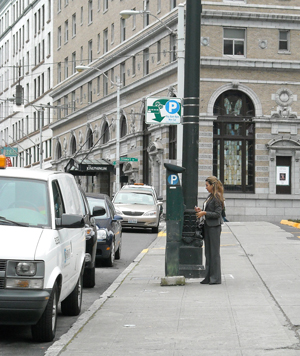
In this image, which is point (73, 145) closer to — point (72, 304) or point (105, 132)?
point (105, 132)

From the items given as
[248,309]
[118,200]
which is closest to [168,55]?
[118,200]

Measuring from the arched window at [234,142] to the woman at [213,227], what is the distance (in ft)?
96.3

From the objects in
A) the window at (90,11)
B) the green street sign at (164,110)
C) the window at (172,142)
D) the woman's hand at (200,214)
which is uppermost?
the window at (90,11)

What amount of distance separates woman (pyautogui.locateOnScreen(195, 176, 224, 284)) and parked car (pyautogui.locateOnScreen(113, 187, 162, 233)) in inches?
585

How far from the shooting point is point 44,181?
8.06 meters

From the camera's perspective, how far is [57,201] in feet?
26.9

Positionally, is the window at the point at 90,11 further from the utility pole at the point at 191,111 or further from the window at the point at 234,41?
the utility pole at the point at 191,111

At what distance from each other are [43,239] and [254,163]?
113 feet

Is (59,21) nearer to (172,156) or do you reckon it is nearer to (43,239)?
(172,156)

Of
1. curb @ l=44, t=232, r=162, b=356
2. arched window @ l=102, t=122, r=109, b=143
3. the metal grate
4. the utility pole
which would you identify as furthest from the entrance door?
the metal grate

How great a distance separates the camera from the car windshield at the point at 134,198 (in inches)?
1144

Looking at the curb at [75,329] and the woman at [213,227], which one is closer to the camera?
the curb at [75,329]

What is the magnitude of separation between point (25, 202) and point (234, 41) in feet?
114

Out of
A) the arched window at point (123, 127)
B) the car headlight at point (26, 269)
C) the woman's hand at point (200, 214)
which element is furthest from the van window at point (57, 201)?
the arched window at point (123, 127)
